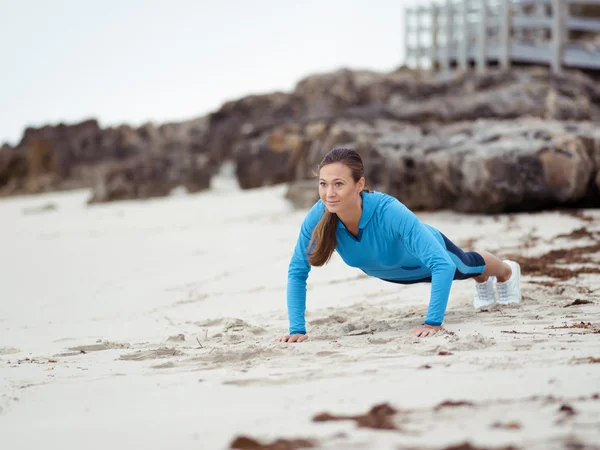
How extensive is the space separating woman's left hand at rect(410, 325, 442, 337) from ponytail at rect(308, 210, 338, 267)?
2.13ft

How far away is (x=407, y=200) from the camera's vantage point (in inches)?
400

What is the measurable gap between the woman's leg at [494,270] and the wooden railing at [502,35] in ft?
48.5

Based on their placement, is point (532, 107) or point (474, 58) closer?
point (532, 107)

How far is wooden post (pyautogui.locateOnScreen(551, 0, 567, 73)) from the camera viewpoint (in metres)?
17.9

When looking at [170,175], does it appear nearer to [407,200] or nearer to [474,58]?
[407,200]

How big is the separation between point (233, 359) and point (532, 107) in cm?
1287

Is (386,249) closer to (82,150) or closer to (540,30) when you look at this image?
(540,30)

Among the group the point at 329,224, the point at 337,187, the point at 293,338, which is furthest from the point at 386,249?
the point at 293,338

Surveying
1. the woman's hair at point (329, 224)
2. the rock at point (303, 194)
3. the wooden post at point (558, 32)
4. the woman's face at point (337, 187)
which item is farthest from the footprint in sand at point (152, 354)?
the wooden post at point (558, 32)

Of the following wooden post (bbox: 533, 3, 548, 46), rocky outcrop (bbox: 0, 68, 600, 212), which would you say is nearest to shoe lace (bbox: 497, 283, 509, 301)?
rocky outcrop (bbox: 0, 68, 600, 212)

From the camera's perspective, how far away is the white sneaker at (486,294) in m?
4.89

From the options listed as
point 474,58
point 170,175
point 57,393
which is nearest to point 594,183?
point 57,393

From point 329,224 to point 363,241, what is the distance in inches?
9.0

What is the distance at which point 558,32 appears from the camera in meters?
18.5
